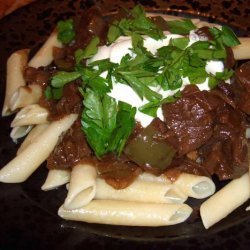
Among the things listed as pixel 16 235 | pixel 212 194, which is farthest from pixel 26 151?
pixel 212 194

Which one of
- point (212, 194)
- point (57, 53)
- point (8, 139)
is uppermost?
point (57, 53)

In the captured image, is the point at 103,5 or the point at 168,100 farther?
the point at 103,5

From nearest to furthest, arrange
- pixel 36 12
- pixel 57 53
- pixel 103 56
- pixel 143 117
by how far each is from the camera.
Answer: pixel 143 117
pixel 103 56
pixel 57 53
pixel 36 12

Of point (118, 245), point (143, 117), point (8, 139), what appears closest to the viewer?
point (118, 245)

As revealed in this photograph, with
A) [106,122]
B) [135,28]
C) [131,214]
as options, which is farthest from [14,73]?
[131,214]

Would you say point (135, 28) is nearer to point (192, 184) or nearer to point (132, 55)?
point (132, 55)

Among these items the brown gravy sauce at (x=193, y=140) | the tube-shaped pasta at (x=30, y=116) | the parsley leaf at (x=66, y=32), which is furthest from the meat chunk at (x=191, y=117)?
the parsley leaf at (x=66, y=32)

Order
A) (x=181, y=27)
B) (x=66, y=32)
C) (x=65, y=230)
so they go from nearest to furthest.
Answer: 1. (x=65, y=230)
2. (x=181, y=27)
3. (x=66, y=32)

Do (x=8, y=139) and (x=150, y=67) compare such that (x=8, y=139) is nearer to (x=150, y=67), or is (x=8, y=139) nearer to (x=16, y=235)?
(x=16, y=235)
